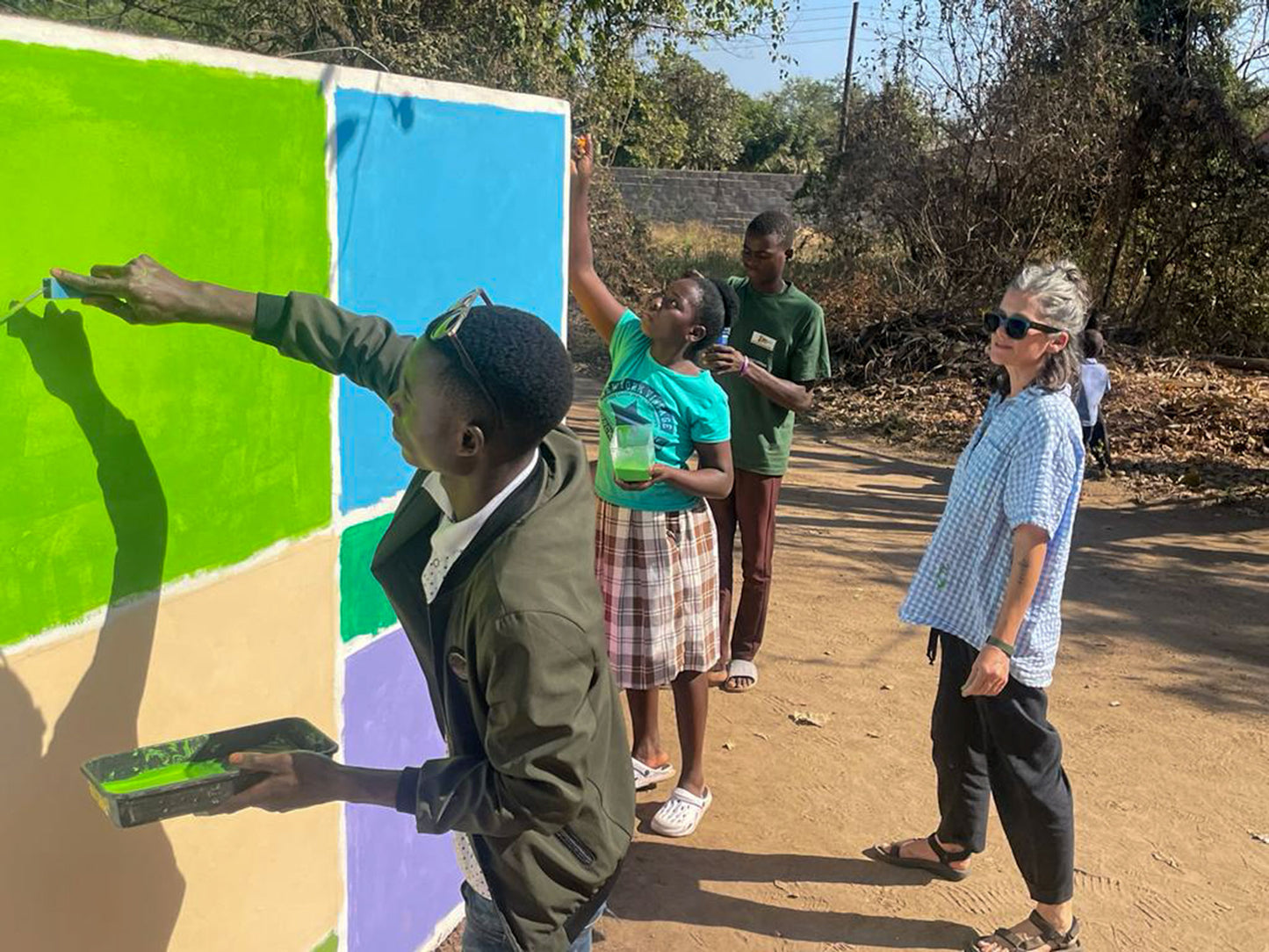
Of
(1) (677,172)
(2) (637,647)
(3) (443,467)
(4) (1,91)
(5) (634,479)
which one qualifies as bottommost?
(2) (637,647)

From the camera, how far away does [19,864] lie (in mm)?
1809

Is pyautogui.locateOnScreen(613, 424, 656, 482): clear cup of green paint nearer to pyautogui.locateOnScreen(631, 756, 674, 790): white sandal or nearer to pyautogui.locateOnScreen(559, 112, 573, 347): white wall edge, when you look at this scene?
pyautogui.locateOnScreen(559, 112, 573, 347): white wall edge

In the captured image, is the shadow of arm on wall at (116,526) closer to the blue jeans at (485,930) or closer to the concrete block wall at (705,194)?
the blue jeans at (485,930)

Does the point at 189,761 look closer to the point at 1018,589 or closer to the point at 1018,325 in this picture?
the point at 1018,589

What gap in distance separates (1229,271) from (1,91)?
47.4ft

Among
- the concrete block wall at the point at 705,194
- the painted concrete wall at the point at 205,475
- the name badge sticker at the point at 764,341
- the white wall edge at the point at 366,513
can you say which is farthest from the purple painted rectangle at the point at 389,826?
the concrete block wall at the point at 705,194

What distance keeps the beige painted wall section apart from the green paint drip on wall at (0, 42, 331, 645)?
0.09 m

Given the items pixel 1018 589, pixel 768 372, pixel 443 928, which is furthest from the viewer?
pixel 768 372

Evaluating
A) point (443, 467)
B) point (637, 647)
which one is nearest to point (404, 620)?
point (443, 467)

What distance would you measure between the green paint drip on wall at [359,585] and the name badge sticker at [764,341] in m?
2.38

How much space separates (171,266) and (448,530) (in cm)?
72

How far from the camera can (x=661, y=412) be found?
346cm

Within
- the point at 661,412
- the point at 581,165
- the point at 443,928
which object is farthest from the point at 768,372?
the point at 443,928

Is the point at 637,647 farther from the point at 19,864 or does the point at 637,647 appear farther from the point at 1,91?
the point at 1,91
